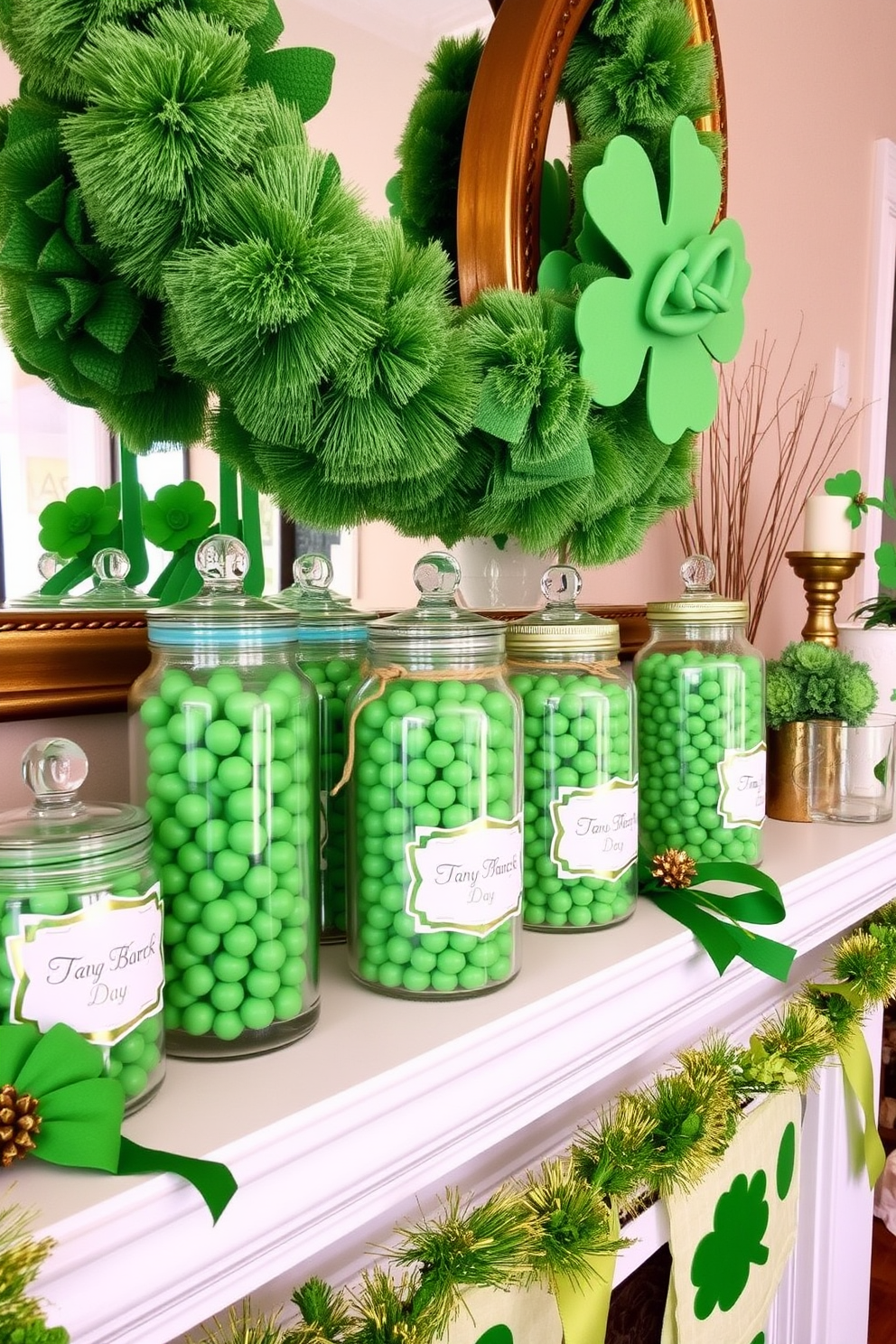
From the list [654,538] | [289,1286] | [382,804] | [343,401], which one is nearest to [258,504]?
[343,401]

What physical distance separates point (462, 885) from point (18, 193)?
429mm

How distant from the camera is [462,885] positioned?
494mm

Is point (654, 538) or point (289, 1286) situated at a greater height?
point (654, 538)

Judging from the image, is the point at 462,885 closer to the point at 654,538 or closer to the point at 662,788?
the point at 662,788

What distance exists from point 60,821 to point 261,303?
10.3 inches

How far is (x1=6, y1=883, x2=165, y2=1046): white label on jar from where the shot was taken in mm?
364

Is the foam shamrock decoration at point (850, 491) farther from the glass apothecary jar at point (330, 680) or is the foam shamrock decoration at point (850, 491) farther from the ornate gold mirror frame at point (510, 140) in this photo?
the glass apothecary jar at point (330, 680)

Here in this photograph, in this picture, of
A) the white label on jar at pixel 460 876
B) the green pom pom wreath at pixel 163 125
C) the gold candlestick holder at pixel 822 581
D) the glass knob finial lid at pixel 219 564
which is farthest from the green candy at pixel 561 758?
the gold candlestick holder at pixel 822 581

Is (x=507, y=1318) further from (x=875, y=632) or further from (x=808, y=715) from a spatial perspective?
(x=875, y=632)

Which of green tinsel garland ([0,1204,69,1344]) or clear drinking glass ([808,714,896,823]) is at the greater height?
clear drinking glass ([808,714,896,823])

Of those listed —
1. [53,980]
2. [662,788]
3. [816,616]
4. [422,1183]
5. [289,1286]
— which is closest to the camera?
[53,980]

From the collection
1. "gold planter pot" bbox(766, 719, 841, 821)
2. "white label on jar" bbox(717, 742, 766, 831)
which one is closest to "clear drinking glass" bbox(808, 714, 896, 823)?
"gold planter pot" bbox(766, 719, 841, 821)

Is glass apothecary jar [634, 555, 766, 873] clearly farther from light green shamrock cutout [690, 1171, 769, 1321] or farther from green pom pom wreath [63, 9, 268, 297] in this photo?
green pom pom wreath [63, 9, 268, 297]

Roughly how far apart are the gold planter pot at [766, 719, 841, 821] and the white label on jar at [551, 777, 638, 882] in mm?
409
